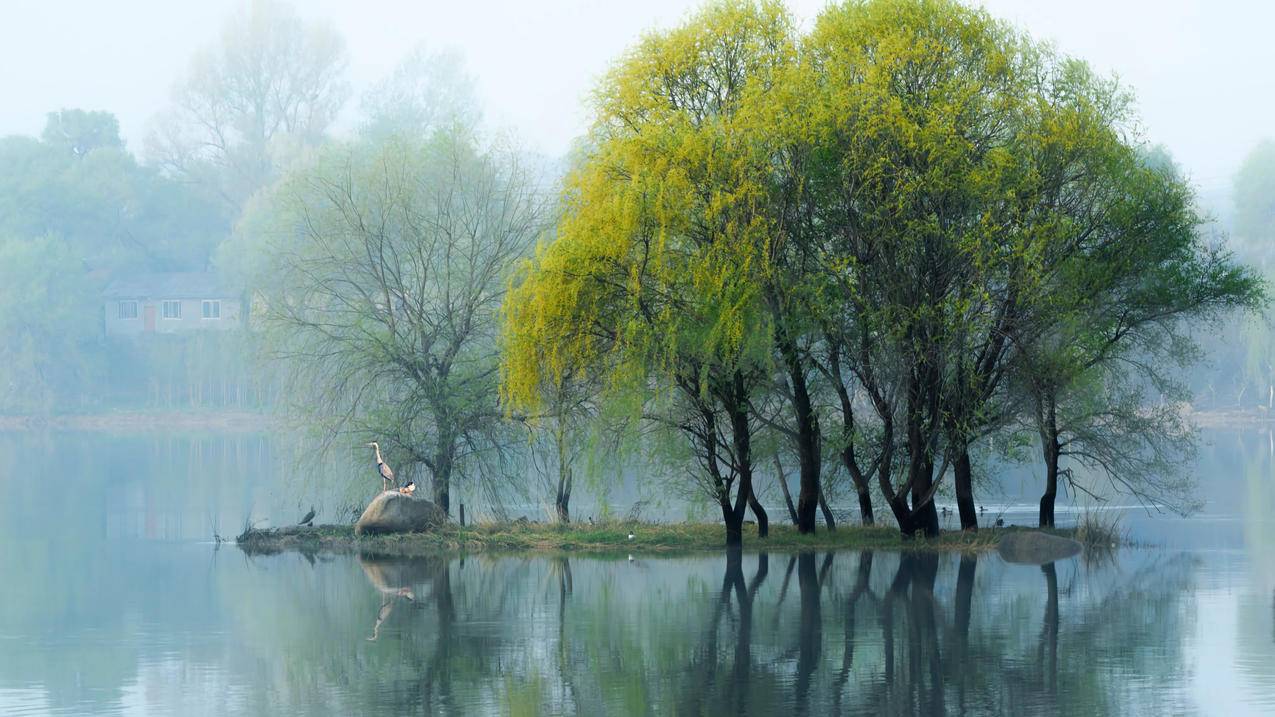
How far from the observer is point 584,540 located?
3319 centimetres

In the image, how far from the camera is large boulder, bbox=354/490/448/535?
33844 millimetres

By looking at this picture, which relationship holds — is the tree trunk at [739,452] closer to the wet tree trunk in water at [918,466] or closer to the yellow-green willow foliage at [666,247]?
the yellow-green willow foliage at [666,247]

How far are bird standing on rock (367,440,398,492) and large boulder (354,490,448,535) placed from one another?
439 mm

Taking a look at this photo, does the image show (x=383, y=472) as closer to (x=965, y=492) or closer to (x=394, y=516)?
(x=394, y=516)

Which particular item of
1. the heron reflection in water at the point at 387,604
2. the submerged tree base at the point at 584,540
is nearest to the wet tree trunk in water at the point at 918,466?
the submerged tree base at the point at 584,540

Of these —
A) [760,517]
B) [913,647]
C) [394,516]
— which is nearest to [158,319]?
[394,516]

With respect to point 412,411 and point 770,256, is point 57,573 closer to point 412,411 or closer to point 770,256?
point 412,411

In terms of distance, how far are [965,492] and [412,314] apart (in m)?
12.3

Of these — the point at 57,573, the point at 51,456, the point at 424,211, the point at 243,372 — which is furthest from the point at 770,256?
the point at 243,372

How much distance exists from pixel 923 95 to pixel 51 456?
53.7 metres

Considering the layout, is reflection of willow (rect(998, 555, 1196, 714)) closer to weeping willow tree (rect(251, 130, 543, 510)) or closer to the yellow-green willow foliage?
the yellow-green willow foliage

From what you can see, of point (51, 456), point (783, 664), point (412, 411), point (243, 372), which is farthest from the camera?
point (243, 372)

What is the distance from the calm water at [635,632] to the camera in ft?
58.2

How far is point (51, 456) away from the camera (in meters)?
73.4
